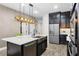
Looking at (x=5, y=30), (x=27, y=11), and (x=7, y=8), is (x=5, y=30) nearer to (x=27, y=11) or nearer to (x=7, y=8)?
(x=7, y=8)

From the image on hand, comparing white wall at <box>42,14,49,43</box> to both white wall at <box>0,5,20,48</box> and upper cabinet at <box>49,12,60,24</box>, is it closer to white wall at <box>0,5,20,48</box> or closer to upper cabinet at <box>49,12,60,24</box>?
upper cabinet at <box>49,12,60,24</box>

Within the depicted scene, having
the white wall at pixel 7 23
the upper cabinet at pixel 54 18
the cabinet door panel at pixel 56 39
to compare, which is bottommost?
the cabinet door panel at pixel 56 39

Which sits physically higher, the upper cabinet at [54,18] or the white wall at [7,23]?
the upper cabinet at [54,18]

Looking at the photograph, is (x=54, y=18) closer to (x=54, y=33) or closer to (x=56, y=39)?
(x=54, y=33)

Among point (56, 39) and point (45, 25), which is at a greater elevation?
point (45, 25)

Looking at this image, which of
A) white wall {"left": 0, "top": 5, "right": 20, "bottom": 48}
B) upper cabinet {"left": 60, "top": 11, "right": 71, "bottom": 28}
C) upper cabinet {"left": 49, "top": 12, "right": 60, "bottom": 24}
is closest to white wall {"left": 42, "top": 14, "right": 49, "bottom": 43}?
upper cabinet {"left": 49, "top": 12, "right": 60, "bottom": 24}

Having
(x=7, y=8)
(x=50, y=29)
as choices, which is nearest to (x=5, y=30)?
(x=7, y=8)

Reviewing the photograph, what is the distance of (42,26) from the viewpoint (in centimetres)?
661

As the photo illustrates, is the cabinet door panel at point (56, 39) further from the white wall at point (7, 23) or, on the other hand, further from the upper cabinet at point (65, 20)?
the white wall at point (7, 23)

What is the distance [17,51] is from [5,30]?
1734mm

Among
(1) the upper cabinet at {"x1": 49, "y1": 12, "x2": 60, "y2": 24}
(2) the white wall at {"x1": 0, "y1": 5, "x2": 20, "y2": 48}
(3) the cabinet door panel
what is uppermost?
(1) the upper cabinet at {"x1": 49, "y1": 12, "x2": 60, "y2": 24}

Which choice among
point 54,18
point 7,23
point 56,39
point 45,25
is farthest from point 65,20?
point 7,23

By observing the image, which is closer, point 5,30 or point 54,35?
point 5,30

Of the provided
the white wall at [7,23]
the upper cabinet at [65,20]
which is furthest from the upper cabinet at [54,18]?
the white wall at [7,23]
